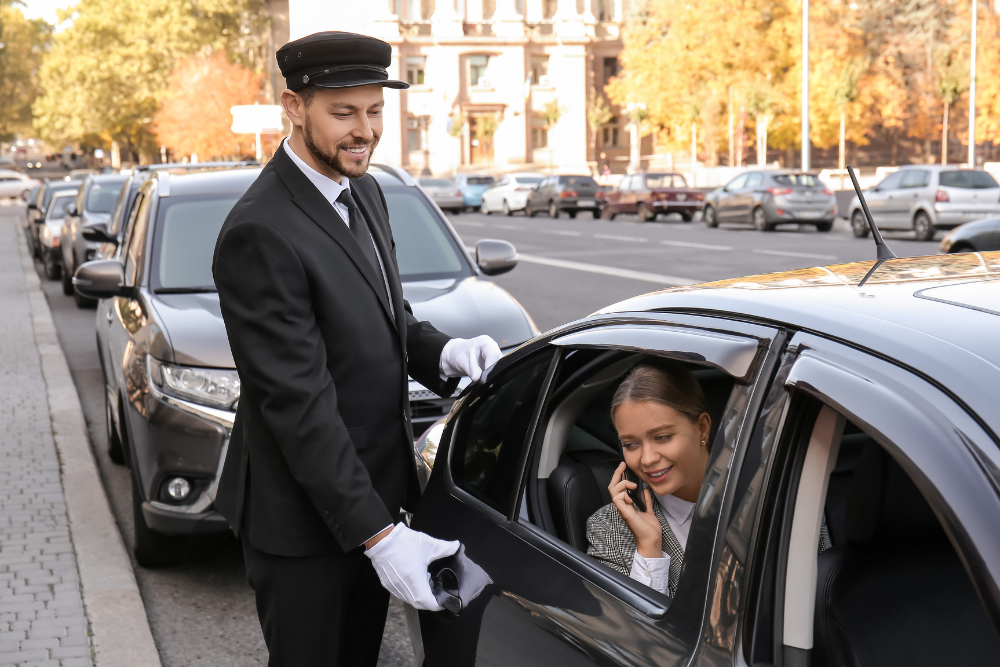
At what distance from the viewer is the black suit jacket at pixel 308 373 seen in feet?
8.18

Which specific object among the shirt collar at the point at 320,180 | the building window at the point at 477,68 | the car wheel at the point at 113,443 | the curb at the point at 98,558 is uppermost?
the building window at the point at 477,68

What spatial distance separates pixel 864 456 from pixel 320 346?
1134mm

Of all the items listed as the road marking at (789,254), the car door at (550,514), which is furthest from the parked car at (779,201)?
the car door at (550,514)

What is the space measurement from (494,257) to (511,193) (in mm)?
39597

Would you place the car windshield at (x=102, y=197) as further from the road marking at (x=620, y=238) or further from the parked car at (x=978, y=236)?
the parked car at (x=978, y=236)

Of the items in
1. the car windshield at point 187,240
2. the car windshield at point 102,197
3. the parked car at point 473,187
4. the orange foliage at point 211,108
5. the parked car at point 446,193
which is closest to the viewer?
the car windshield at point 187,240

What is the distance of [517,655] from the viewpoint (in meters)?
2.35

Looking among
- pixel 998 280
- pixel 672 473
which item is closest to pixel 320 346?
pixel 672 473

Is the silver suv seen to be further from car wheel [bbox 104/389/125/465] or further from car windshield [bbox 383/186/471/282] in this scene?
car wheel [bbox 104/389/125/465]

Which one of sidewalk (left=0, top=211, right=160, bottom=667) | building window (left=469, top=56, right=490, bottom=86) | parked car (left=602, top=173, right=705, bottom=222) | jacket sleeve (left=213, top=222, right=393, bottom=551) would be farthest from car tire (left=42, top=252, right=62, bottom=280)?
building window (left=469, top=56, right=490, bottom=86)

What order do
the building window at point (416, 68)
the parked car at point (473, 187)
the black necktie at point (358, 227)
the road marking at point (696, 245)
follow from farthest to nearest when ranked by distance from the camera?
the building window at point (416, 68) → the parked car at point (473, 187) → the road marking at point (696, 245) → the black necktie at point (358, 227)

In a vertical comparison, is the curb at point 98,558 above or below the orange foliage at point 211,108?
below

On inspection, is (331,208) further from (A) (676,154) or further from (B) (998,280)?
(A) (676,154)

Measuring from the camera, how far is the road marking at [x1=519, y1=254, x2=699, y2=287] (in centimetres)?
1634
